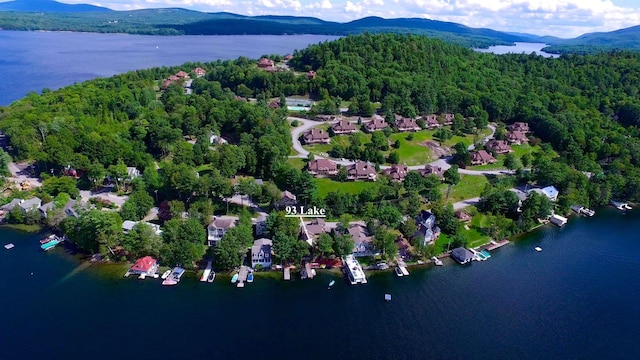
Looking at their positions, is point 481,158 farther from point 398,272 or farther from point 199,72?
point 199,72

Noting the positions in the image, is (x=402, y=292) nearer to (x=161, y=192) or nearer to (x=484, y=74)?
(x=161, y=192)

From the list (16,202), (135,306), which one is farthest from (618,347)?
(16,202)

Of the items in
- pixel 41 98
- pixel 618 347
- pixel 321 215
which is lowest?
pixel 618 347

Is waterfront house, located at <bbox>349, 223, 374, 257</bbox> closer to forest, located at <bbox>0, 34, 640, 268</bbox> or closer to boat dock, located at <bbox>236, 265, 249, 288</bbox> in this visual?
forest, located at <bbox>0, 34, 640, 268</bbox>

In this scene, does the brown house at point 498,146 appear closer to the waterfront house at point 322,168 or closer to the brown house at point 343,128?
the brown house at point 343,128

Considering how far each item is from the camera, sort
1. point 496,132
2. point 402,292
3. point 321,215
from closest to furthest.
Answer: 1. point 402,292
2. point 321,215
3. point 496,132

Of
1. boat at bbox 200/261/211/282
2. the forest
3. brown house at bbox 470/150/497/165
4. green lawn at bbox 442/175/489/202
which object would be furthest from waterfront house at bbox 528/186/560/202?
boat at bbox 200/261/211/282

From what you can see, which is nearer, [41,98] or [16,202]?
[16,202]
